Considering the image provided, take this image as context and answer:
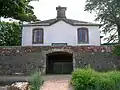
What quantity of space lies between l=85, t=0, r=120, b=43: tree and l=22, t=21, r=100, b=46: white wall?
4.65 meters

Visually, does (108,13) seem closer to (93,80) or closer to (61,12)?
(61,12)

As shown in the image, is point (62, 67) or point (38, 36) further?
point (38, 36)

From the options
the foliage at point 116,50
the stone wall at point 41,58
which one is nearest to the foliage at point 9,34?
the stone wall at point 41,58

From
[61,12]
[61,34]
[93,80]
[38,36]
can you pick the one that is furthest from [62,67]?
[93,80]

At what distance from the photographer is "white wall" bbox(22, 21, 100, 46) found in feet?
109

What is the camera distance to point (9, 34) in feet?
137

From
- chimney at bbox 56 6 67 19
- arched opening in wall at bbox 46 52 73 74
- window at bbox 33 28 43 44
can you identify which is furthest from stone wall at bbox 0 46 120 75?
chimney at bbox 56 6 67 19

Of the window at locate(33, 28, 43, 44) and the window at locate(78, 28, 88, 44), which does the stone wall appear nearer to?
the window at locate(78, 28, 88, 44)

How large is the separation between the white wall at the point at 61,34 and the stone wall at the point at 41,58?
17.3ft

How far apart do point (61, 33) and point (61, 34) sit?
0.13 metres

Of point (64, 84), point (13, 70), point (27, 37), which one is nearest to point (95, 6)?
point (27, 37)

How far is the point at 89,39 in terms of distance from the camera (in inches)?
1305

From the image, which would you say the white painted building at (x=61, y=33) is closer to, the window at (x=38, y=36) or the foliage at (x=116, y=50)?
the window at (x=38, y=36)

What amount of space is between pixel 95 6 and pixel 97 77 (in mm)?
23027
